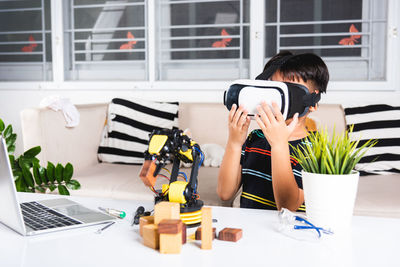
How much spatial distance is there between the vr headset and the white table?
9.9 inches

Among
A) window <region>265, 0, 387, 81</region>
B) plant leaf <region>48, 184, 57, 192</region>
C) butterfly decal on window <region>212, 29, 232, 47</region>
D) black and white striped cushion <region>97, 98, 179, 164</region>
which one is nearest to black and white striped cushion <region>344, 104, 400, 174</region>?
window <region>265, 0, 387, 81</region>

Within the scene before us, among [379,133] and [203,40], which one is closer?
[379,133]

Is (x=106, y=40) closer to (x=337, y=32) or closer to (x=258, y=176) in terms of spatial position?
(x=337, y=32)

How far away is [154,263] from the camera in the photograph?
734 millimetres

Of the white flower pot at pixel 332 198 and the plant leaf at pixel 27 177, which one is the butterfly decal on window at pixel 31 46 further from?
the white flower pot at pixel 332 198

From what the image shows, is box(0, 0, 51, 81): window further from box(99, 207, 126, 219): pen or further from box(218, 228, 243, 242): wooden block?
box(218, 228, 243, 242): wooden block

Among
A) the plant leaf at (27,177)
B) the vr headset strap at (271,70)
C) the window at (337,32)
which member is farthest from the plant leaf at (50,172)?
the window at (337,32)

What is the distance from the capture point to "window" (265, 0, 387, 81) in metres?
2.96

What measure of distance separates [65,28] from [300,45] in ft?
5.79

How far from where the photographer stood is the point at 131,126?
9.41 ft

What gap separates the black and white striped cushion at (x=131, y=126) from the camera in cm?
284

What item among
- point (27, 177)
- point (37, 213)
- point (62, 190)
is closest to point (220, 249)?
point (37, 213)

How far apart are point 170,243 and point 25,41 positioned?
10.7ft

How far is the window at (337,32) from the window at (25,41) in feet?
5.66
